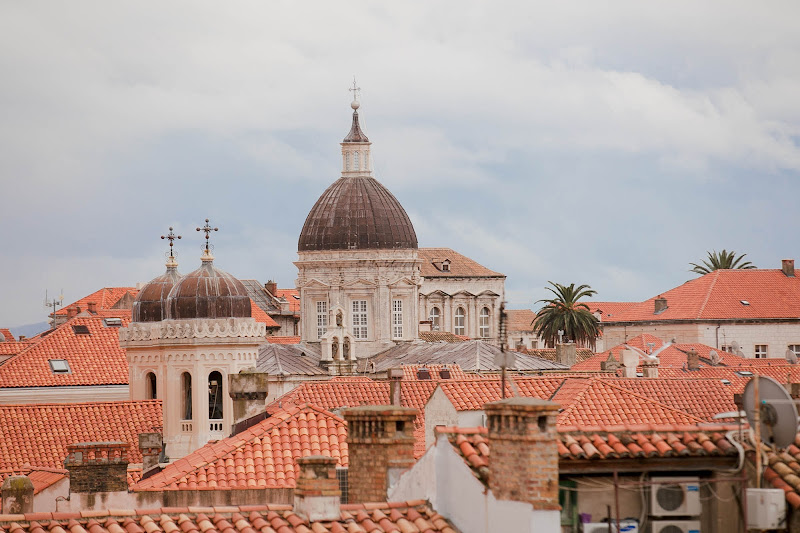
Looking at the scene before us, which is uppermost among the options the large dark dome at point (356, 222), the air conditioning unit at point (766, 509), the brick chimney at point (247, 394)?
the large dark dome at point (356, 222)

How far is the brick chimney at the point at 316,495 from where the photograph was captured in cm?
1769

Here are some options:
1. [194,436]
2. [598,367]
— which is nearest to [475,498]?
[194,436]

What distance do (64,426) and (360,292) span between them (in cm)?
5776

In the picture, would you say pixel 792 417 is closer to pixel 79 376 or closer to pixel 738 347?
pixel 79 376

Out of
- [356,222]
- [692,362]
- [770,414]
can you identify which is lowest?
[770,414]

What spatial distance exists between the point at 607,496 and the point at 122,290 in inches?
4779

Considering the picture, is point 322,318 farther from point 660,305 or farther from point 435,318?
point 435,318

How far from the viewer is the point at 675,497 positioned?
55.8ft

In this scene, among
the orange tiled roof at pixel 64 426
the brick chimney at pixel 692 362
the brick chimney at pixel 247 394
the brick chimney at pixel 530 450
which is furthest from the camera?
the brick chimney at pixel 692 362

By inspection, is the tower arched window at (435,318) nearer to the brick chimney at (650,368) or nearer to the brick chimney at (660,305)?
the brick chimney at (660,305)

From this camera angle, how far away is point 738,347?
111m

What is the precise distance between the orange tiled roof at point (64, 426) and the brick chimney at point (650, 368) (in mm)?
20572

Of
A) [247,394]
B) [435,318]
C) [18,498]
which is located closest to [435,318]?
[435,318]

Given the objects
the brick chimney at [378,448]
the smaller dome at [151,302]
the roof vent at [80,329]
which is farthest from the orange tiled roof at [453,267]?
the brick chimney at [378,448]
